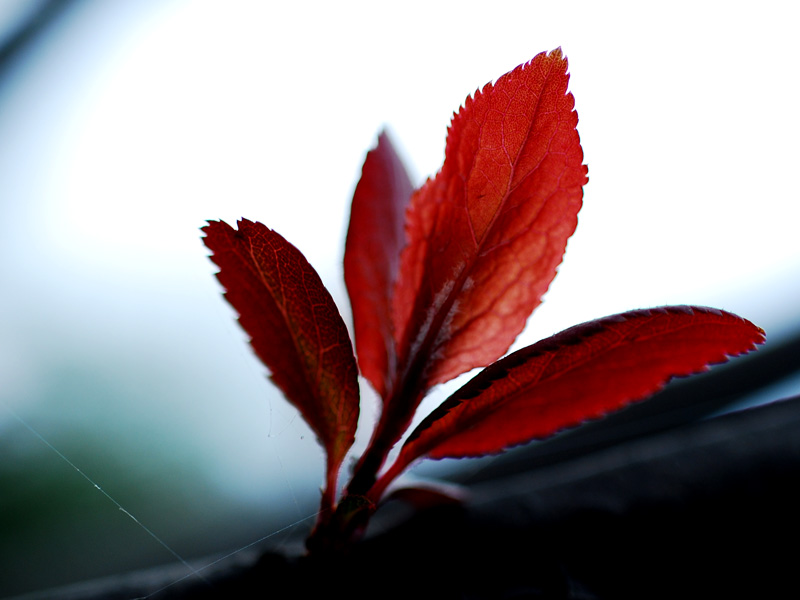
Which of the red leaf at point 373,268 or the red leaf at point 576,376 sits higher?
the red leaf at point 373,268

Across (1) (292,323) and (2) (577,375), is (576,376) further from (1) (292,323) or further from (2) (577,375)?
(1) (292,323)

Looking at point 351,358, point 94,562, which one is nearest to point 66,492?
point 94,562

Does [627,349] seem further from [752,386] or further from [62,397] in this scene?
[752,386]

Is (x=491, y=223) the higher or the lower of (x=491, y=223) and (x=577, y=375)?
the higher

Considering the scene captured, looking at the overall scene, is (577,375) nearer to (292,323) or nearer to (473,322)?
(473,322)

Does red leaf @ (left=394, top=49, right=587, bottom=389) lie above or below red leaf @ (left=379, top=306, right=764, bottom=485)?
above

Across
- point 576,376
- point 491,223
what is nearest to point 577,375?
point 576,376
